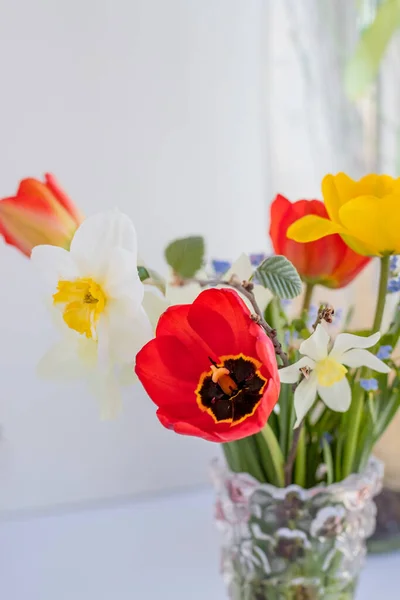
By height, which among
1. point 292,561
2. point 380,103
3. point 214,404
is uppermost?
point 380,103

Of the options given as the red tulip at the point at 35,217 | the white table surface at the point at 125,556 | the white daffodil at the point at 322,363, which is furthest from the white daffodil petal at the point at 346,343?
the white table surface at the point at 125,556

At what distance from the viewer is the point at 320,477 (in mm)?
563

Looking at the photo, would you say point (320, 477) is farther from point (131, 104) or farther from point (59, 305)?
point (131, 104)

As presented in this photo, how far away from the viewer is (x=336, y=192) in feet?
1.51

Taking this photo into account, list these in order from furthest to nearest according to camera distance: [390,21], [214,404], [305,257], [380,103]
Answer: [380,103]
[390,21]
[305,257]
[214,404]

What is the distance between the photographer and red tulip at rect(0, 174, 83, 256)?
0.44m

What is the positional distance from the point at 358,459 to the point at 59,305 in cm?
A: 31

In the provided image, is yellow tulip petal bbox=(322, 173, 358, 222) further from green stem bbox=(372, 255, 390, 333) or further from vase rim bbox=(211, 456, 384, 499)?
vase rim bbox=(211, 456, 384, 499)

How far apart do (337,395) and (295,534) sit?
160 mm

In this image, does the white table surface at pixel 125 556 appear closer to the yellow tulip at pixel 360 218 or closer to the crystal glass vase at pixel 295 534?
the crystal glass vase at pixel 295 534

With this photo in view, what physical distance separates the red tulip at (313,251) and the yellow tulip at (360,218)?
0.07ft

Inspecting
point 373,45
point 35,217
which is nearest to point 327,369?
point 35,217

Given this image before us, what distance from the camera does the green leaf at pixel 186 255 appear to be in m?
0.48

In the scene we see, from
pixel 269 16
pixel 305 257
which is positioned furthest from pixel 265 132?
pixel 305 257
